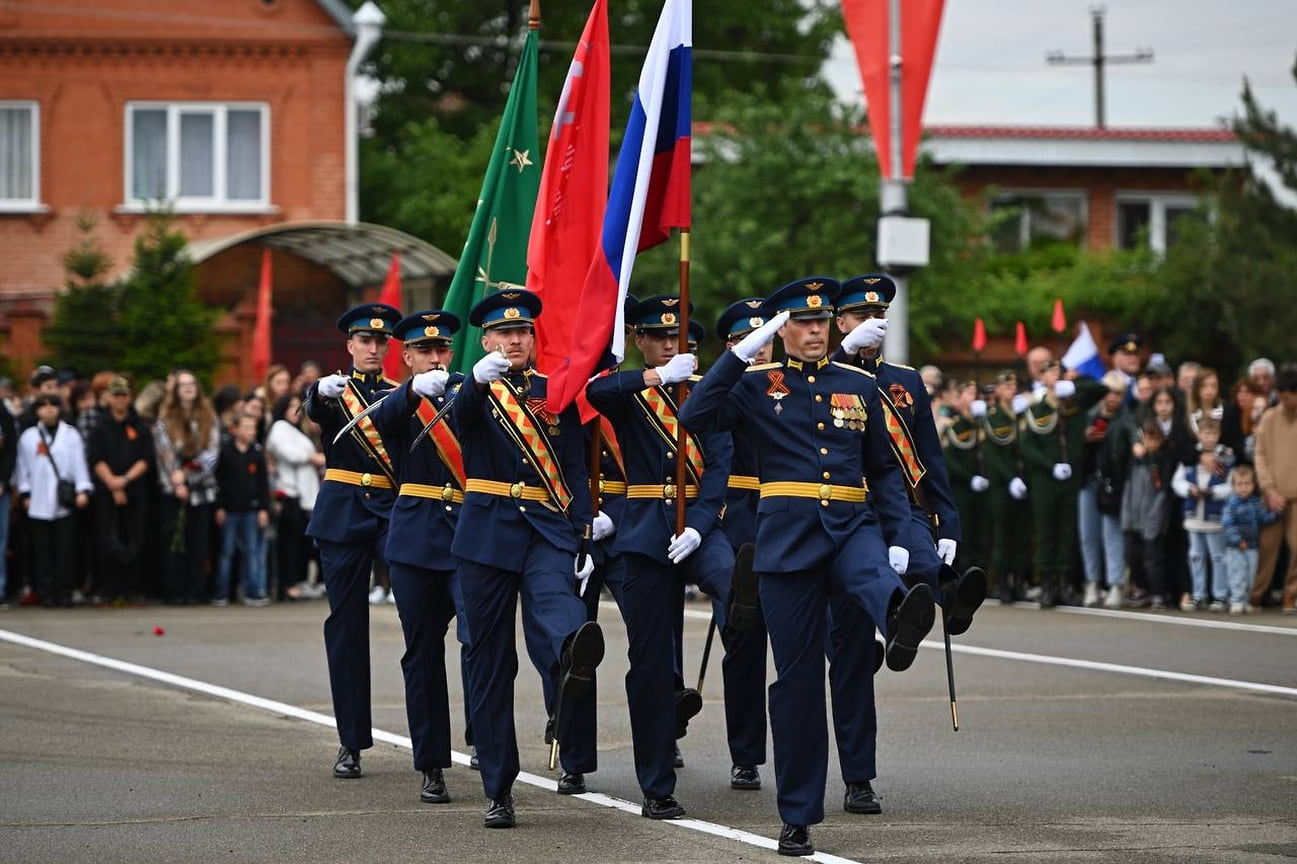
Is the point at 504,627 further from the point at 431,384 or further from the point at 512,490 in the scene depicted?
the point at 431,384

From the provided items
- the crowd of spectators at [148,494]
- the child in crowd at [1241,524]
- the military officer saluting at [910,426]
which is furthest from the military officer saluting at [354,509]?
the child in crowd at [1241,524]

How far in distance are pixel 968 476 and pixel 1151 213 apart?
2155 cm

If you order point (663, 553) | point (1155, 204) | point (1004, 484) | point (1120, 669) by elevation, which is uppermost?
point (1155, 204)

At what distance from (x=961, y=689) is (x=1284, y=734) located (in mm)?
2452

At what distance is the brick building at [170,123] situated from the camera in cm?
3294

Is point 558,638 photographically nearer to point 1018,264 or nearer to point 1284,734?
point 1284,734

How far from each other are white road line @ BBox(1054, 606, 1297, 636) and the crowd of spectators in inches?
279

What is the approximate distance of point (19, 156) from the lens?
33.1 meters

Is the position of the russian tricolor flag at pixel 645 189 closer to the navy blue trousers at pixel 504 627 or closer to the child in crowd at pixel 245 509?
the navy blue trousers at pixel 504 627

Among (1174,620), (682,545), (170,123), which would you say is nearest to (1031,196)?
(170,123)

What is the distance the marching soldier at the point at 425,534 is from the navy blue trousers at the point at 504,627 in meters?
0.52

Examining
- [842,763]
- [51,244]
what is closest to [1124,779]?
[842,763]

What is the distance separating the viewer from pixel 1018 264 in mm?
37188

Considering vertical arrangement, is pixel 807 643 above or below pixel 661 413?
below
